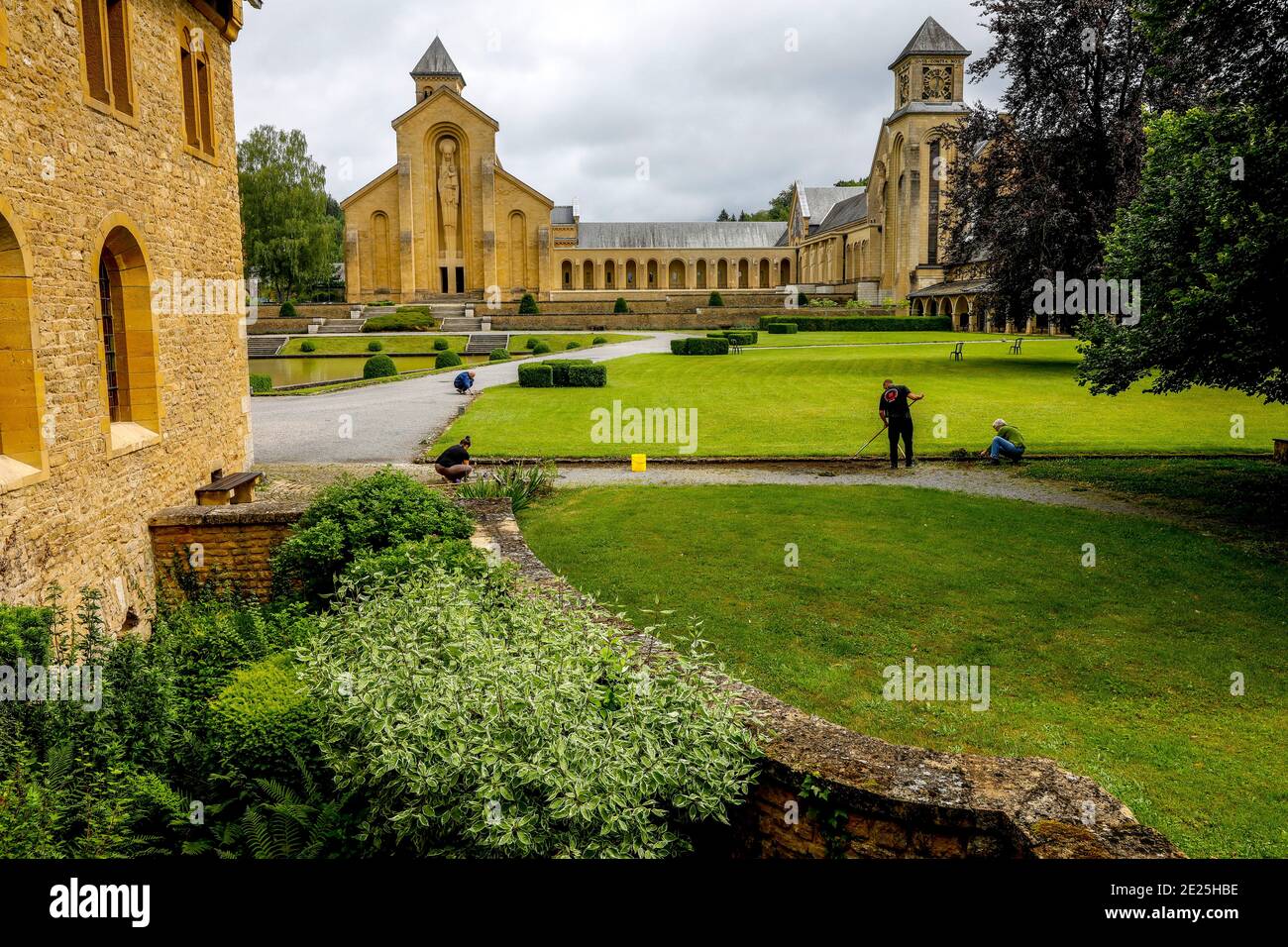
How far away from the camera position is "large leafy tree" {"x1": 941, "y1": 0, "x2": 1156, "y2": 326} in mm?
27938

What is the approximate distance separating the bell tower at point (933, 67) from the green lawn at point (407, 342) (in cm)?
3351

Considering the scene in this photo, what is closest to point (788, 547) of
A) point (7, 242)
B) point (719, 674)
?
point (719, 674)

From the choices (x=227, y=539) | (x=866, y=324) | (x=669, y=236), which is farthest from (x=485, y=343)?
(x=669, y=236)

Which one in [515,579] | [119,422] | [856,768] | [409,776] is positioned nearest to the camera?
[409,776]

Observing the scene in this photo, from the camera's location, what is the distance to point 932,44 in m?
64.1

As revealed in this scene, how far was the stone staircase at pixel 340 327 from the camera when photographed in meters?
47.8

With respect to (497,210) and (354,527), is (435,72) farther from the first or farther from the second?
(354,527)

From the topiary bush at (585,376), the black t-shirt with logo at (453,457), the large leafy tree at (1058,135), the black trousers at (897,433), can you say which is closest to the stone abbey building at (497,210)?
the large leafy tree at (1058,135)

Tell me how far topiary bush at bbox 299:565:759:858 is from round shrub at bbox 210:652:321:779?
0.17 meters

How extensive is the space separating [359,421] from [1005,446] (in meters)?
13.8

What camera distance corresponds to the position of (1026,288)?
29.2m

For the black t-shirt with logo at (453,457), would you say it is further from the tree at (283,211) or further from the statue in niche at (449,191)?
the statue in niche at (449,191)

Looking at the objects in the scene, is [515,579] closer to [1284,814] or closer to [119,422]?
[1284,814]

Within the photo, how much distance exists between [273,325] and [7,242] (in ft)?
142
